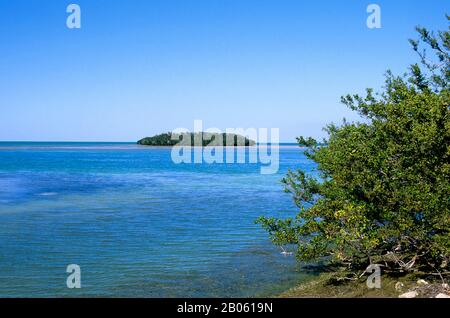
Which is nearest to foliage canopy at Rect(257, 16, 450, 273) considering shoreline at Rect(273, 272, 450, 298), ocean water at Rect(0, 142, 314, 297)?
shoreline at Rect(273, 272, 450, 298)

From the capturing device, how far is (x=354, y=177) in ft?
50.2

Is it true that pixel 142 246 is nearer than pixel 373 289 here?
No

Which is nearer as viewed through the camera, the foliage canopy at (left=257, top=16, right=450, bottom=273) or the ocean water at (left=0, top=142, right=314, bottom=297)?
the foliage canopy at (left=257, top=16, right=450, bottom=273)

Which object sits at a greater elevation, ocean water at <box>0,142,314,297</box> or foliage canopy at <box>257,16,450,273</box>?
foliage canopy at <box>257,16,450,273</box>

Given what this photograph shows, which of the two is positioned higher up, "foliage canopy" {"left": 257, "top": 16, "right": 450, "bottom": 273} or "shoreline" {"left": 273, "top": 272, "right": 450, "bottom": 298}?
"foliage canopy" {"left": 257, "top": 16, "right": 450, "bottom": 273}

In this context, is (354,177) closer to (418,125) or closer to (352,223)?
(352,223)

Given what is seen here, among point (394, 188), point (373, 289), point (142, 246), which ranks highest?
point (394, 188)

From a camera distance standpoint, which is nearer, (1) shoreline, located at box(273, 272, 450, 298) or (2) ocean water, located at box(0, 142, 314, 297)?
(1) shoreline, located at box(273, 272, 450, 298)

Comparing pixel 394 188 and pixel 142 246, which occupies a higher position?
pixel 394 188

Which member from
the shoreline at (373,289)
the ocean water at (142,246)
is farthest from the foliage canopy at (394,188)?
the ocean water at (142,246)

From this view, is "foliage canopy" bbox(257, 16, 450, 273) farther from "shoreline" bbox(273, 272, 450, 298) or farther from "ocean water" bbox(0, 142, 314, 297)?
"ocean water" bbox(0, 142, 314, 297)

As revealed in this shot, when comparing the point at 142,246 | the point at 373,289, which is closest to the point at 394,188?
the point at 373,289

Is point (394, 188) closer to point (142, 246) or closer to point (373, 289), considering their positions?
point (373, 289)
